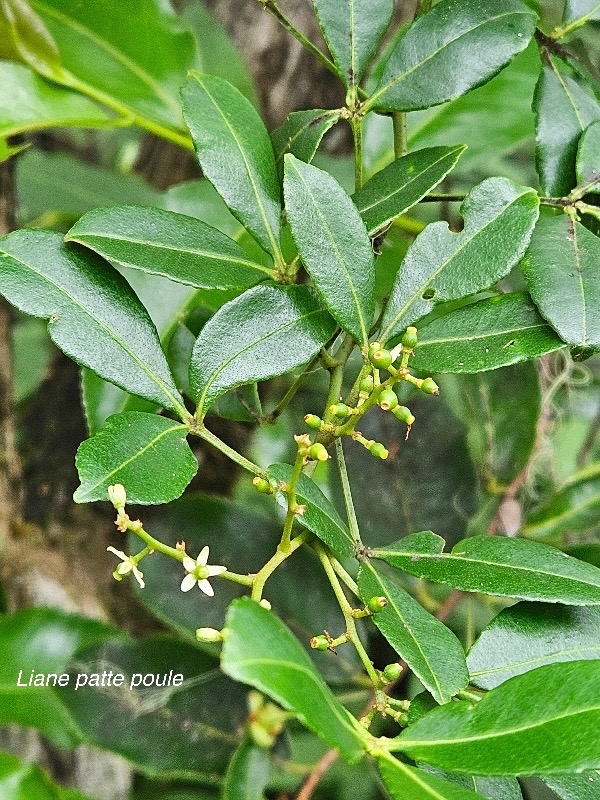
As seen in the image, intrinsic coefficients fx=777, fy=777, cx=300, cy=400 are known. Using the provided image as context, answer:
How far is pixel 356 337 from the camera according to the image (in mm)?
466

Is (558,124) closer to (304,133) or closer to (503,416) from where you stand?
(304,133)

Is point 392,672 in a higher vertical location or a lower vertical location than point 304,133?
lower

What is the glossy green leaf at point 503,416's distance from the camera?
0.89 meters

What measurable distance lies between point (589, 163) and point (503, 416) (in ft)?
1.43

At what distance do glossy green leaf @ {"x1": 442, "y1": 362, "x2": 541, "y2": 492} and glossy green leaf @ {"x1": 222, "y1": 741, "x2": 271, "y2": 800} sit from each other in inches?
16.5

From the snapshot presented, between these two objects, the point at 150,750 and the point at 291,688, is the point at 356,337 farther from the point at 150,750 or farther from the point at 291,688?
the point at 150,750

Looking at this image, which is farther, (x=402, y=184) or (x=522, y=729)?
(x=402, y=184)

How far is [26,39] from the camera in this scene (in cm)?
76

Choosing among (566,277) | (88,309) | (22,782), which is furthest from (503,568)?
(22,782)

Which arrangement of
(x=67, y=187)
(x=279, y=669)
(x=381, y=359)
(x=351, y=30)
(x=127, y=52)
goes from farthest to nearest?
(x=67, y=187) → (x=127, y=52) → (x=351, y=30) → (x=381, y=359) → (x=279, y=669)

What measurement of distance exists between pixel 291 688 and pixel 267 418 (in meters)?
0.26

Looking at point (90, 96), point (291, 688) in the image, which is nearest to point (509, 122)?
point (90, 96)

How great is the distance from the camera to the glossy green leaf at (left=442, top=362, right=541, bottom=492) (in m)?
0.89

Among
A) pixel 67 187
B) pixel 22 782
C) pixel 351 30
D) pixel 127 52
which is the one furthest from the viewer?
pixel 67 187
